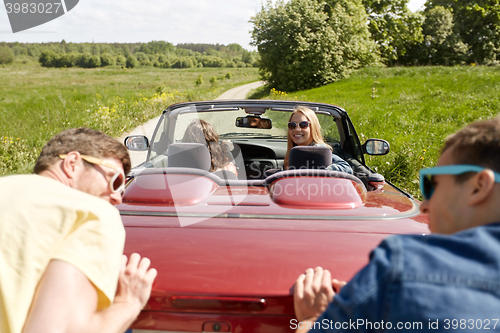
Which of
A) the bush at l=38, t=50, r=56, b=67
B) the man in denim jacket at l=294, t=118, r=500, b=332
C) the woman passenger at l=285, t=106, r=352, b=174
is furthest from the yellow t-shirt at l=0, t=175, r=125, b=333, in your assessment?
the bush at l=38, t=50, r=56, b=67

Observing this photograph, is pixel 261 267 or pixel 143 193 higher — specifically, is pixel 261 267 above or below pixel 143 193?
below

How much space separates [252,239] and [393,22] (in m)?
38.5

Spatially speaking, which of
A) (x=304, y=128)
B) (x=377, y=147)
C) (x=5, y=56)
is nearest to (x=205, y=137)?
(x=304, y=128)

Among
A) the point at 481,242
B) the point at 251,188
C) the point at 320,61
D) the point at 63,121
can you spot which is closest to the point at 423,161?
the point at 251,188

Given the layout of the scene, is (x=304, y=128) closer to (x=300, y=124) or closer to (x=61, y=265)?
(x=300, y=124)

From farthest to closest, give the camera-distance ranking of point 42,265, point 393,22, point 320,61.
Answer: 1. point 393,22
2. point 320,61
3. point 42,265

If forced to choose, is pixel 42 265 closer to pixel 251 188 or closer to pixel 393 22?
pixel 251 188

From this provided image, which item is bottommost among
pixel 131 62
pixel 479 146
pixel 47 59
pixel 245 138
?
pixel 245 138

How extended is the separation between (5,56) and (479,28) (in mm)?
110248

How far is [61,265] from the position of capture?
1.10 metres

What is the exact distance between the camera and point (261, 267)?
4.40ft

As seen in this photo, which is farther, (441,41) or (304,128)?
(441,41)

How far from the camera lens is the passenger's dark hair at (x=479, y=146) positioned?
94 cm

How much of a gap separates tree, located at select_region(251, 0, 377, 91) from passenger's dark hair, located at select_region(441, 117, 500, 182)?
24547 mm
